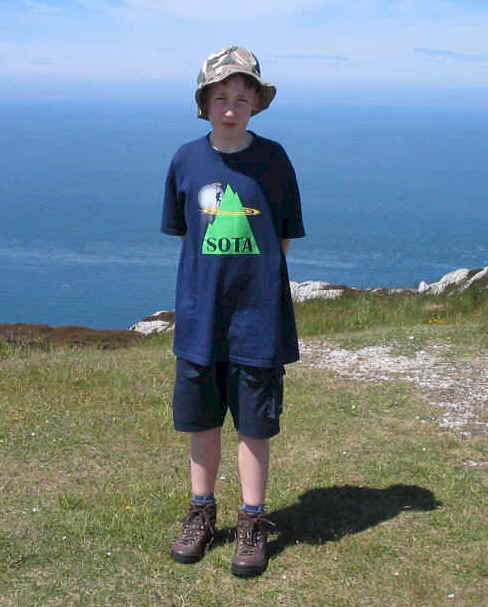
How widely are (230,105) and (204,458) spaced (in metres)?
2.36

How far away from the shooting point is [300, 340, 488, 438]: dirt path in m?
8.83

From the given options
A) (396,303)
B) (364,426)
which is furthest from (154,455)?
(396,303)

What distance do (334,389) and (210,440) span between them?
468 cm

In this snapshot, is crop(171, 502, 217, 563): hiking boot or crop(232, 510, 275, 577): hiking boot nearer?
crop(232, 510, 275, 577): hiking boot

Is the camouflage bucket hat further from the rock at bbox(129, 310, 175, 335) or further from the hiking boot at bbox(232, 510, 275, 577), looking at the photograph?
the rock at bbox(129, 310, 175, 335)

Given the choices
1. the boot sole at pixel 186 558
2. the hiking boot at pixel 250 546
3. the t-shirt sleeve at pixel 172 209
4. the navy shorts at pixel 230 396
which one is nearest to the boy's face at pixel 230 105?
the t-shirt sleeve at pixel 172 209

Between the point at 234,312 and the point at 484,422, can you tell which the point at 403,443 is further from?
the point at 234,312

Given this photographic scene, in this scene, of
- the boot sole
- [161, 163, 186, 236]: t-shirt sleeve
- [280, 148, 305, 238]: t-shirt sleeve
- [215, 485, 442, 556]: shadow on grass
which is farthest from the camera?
[215, 485, 442, 556]: shadow on grass

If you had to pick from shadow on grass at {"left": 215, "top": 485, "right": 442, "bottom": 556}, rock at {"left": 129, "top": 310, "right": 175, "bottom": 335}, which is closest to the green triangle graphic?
shadow on grass at {"left": 215, "top": 485, "right": 442, "bottom": 556}

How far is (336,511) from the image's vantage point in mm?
6223

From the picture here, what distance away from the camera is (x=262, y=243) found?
495 cm

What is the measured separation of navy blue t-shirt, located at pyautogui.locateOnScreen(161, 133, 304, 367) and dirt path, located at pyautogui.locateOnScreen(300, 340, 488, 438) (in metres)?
3.98

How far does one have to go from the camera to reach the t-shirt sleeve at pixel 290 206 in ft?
16.5

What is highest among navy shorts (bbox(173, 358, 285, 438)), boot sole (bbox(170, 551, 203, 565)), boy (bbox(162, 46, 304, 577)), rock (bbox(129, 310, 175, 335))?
boy (bbox(162, 46, 304, 577))
